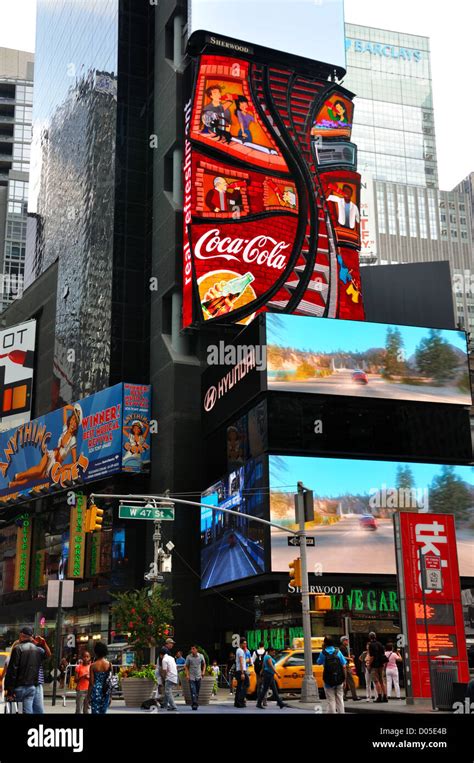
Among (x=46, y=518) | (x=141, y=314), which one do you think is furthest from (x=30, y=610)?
(x=141, y=314)

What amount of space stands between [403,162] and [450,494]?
14607cm

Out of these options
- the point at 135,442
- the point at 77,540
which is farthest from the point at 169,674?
the point at 77,540

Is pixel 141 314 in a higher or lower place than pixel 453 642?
higher

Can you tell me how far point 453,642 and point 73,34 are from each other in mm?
73686

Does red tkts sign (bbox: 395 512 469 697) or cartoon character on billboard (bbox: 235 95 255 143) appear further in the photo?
cartoon character on billboard (bbox: 235 95 255 143)

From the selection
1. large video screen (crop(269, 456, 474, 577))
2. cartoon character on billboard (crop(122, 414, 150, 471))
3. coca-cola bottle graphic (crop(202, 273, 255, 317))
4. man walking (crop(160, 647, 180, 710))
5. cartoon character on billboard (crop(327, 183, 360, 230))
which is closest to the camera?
man walking (crop(160, 647, 180, 710))

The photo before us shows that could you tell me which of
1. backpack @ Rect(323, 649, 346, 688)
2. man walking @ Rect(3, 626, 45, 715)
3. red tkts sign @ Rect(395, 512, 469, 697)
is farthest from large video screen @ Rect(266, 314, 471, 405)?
man walking @ Rect(3, 626, 45, 715)

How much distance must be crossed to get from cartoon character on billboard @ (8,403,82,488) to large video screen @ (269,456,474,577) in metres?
23.2

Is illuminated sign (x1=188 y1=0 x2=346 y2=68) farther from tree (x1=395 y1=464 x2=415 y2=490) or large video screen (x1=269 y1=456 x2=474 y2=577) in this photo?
tree (x1=395 y1=464 x2=415 y2=490)

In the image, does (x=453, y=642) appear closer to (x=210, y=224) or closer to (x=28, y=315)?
(x=210, y=224)

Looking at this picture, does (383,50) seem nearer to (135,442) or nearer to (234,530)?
(135,442)

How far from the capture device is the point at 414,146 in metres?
188

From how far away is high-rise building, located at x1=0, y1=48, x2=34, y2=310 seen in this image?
136m

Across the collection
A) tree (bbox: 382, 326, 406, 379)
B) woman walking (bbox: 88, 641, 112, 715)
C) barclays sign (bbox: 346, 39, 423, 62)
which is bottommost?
woman walking (bbox: 88, 641, 112, 715)
